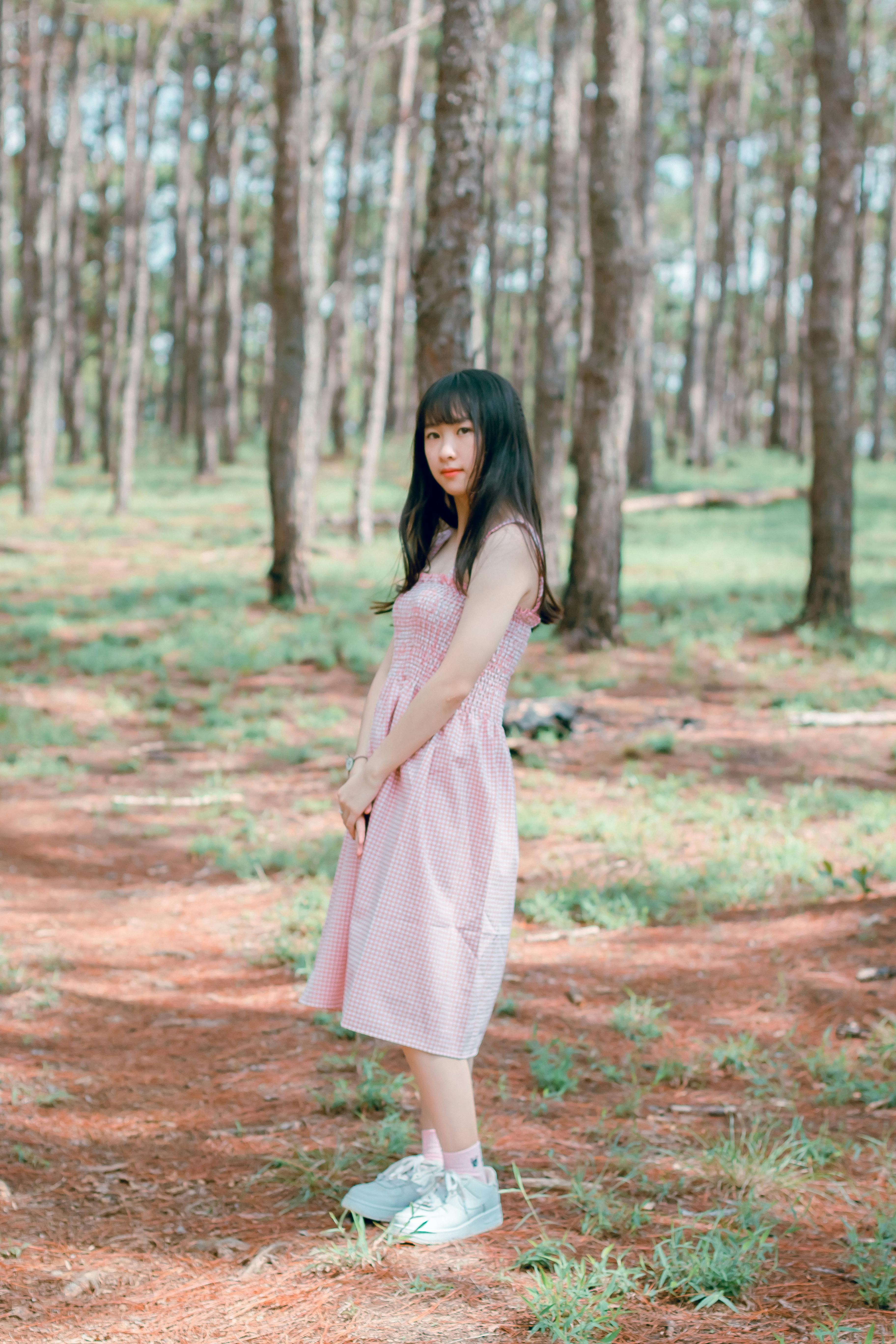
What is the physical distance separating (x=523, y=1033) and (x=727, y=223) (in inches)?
1158

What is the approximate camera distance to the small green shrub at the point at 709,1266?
8.92ft

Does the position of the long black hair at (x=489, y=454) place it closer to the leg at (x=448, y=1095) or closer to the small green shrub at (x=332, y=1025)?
the leg at (x=448, y=1095)

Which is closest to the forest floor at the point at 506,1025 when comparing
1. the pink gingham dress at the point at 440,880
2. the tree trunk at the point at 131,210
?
the pink gingham dress at the point at 440,880

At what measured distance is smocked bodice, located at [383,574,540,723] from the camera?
2992 mm

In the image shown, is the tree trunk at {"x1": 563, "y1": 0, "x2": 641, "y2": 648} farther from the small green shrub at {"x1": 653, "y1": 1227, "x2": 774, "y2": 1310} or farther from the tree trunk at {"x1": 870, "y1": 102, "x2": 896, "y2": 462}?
the tree trunk at {"x1": 870, "y1": 102, "x2": 896, "y2": 462}

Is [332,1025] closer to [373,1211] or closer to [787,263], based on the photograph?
[373,1211]

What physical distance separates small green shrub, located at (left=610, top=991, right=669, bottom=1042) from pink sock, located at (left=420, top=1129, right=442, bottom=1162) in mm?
1546

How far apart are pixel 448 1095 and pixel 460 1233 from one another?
0.34 metres

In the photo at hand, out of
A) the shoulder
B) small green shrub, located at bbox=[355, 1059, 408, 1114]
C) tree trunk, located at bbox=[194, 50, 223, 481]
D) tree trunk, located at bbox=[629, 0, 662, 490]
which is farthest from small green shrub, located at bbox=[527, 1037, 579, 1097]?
tree trunk, located at bbox=[194, 50, 223, 481]

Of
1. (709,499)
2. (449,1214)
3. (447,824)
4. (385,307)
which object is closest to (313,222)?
(385,307)

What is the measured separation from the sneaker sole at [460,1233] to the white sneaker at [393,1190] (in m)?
0.08

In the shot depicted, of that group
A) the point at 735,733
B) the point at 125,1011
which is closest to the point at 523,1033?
the point at 125,1011

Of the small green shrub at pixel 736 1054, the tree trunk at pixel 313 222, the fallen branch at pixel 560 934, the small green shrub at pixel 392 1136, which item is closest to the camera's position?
the small green shrub at pixel 392 1136

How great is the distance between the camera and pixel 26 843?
678cm
